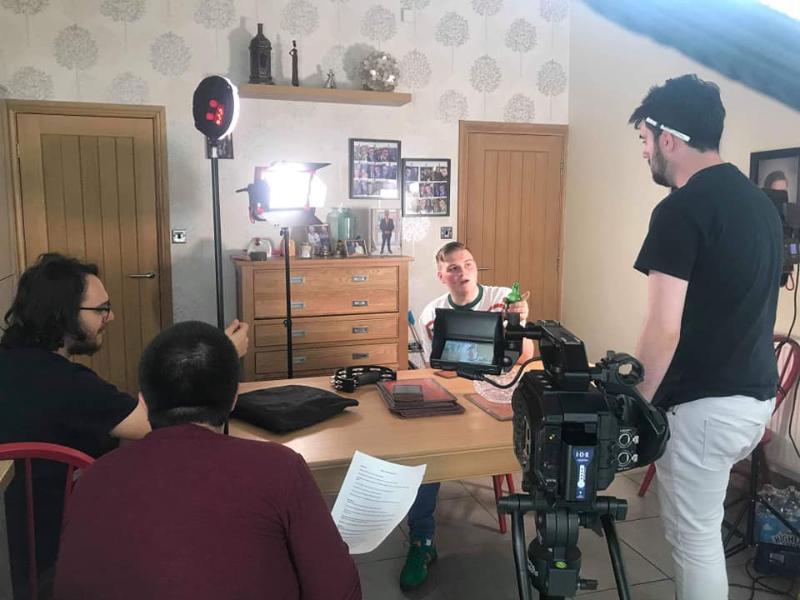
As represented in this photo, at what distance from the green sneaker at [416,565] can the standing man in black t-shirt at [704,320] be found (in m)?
0.98

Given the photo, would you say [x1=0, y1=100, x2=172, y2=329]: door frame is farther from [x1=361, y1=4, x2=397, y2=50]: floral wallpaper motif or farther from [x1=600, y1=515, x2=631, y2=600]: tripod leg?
[x1=600, y1=515, x2=631, y2=600]: tripod leg

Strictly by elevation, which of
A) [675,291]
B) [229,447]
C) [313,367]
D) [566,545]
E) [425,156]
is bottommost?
[313,367]

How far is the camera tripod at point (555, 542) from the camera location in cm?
124

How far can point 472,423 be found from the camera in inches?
78.3

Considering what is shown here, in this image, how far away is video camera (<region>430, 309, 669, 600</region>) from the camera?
119cm

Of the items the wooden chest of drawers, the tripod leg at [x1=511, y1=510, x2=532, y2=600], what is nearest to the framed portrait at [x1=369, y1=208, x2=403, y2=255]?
the wooden chest of drawers

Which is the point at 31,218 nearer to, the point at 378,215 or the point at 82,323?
the point at 378,215

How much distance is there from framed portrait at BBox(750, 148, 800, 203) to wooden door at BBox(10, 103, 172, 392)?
3.34m

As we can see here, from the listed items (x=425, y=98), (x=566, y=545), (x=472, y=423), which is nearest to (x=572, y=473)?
(x=566, y=545)

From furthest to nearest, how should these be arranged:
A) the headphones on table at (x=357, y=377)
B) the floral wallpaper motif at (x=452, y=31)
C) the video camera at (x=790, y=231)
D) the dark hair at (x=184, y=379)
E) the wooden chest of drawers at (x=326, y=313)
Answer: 1. the floral wallpaper motif at (x=452, y=31)
2. the wooden chest of drawers at (x=326, y=313)
3. the video camera at (x=790, y=231)
4. the headphones on table at (x=357, y=377)
5. the dark hair at (x=184, y=379)

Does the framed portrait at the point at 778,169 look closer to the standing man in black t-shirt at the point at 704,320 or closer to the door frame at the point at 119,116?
the standing man in black t-shirt at the point at 704,320

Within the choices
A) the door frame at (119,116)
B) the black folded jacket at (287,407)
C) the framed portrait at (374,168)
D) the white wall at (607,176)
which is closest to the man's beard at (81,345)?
the black folded jacket at (287,407)

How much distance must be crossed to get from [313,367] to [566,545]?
2.76 metres

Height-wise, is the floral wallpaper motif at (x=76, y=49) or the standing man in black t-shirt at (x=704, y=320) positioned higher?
the floral wallpaper motif at (x=76, y=49)
